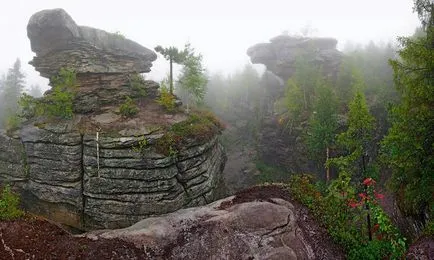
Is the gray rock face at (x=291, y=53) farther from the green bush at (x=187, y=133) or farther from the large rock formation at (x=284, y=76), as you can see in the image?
the green bush at (x=187, y=133)

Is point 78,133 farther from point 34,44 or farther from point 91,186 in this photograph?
point 34,44

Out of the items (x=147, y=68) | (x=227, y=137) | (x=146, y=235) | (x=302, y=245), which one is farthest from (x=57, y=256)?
Answer: (x=227, y=137)

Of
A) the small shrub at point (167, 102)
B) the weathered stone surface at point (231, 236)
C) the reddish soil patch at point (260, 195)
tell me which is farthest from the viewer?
the small shrub at point (167, 102)

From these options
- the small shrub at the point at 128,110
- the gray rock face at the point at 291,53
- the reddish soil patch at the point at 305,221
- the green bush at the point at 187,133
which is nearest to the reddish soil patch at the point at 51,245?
the reddish soil patch at the point at 305,221

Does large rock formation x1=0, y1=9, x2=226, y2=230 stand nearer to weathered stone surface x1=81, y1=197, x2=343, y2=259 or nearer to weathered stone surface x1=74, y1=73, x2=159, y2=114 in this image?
weathered stone surface x1=74, y1=73, x2=159, y2=114

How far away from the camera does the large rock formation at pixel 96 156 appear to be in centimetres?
2047

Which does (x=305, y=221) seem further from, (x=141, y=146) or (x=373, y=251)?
(x=141, y=146)

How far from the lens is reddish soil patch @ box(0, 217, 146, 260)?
1095 cm

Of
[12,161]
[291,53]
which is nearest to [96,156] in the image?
[12,161]

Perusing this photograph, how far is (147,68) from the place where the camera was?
3161 centimetres

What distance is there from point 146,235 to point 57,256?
3.19 m

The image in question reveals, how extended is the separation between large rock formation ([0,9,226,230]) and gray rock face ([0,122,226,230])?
64 mm

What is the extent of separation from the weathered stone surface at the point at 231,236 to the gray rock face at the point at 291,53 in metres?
37.6

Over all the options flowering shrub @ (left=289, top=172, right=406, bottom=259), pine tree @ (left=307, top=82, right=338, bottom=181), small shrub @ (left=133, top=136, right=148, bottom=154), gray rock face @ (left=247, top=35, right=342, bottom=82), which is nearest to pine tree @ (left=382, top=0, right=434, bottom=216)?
flowering shrub @ (left=289, top=172, right=406, bottom=259)
